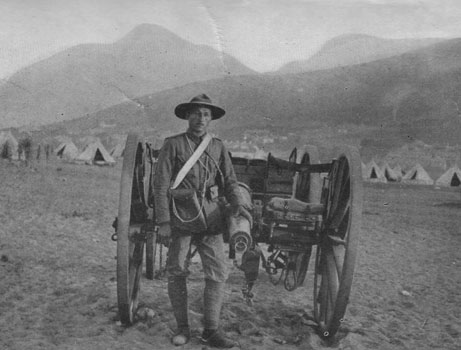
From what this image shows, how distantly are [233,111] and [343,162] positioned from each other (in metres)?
66.9

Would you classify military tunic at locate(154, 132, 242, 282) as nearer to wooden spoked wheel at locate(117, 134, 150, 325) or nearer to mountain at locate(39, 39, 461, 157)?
wooden spoked wheel at locate(117, 134, 150, 325)

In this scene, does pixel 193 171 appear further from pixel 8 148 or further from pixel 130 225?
pixel 8 148

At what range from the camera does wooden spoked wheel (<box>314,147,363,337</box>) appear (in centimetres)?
275

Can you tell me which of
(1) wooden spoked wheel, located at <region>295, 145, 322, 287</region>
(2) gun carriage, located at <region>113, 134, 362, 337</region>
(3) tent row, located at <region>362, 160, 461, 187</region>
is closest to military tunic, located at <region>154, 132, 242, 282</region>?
(2) gun carriage, located at <region>113, 134, 362, 337</region>

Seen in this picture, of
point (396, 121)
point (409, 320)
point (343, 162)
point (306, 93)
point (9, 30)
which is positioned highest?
point (306, 93)

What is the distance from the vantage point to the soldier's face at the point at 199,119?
3062 mm

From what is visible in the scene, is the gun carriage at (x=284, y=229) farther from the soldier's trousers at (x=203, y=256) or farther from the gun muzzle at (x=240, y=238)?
the soldier's trousers at (x=203, y=256)

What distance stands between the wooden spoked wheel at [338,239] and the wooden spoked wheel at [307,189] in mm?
575

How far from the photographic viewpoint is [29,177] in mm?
14219

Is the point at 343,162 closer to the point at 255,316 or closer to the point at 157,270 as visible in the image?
the point at 255,316

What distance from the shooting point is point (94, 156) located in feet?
86.0

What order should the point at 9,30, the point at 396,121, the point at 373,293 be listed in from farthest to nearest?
the point at 396,121 < the point at 9,30 < the point at 373,293

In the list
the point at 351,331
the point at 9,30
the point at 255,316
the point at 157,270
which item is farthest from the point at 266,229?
the point at 9,30

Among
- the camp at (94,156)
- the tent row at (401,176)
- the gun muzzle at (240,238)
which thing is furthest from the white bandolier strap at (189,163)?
the tent row at (401,176)
